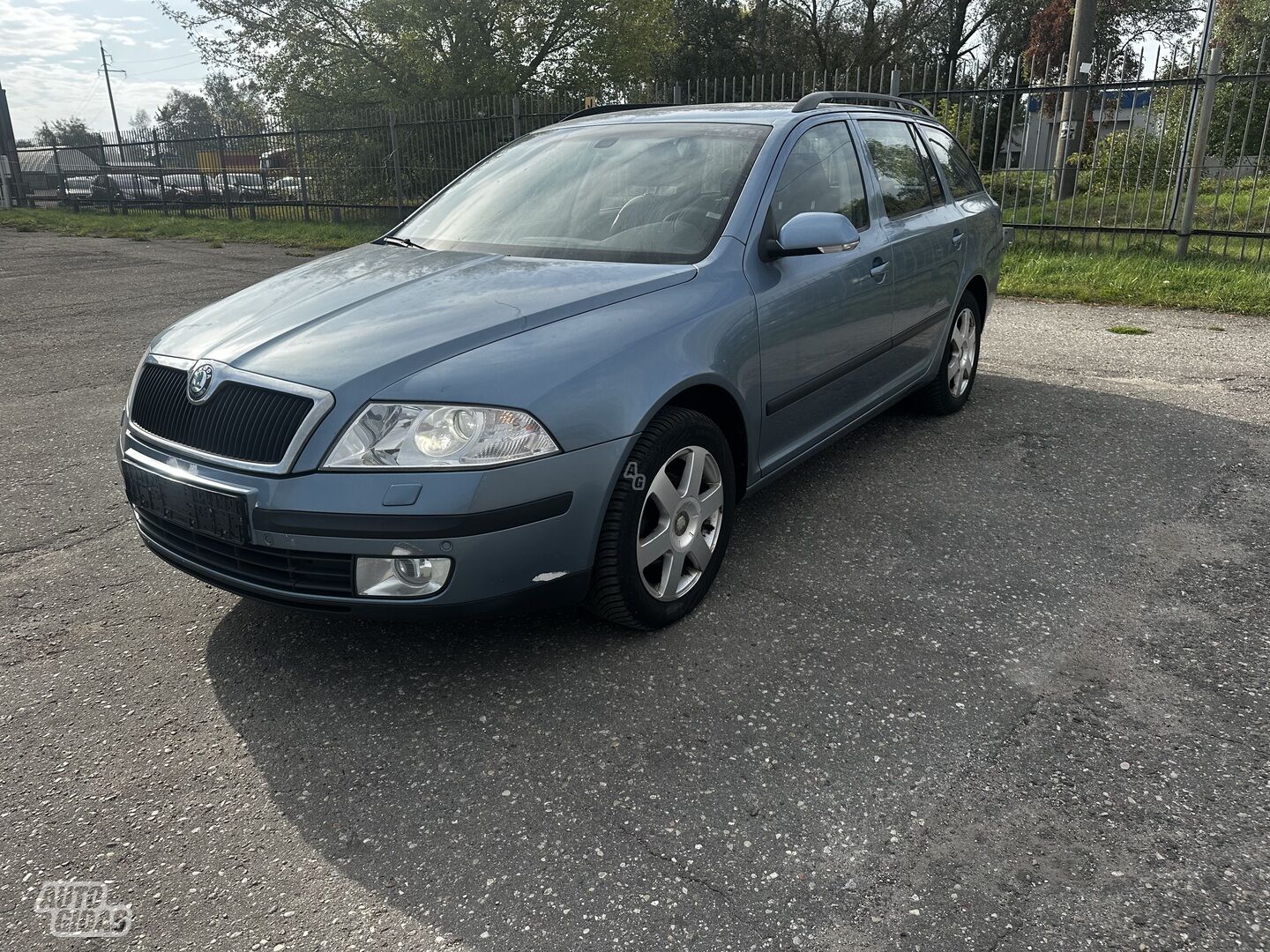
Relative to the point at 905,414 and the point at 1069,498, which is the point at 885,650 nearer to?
the point at 1069,498

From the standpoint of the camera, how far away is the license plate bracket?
8.51ft

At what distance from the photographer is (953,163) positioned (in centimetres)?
550

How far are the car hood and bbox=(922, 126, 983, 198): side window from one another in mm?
2730

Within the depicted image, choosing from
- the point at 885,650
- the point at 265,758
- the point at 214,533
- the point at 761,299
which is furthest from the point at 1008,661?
the point at 214,533

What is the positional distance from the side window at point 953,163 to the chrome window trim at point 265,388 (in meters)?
3.91

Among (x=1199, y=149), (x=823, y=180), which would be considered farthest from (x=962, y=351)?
(x=1199, y=149)

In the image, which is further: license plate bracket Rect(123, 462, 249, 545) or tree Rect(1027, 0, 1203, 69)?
tree Rect(1027, 0, 1203, 69)

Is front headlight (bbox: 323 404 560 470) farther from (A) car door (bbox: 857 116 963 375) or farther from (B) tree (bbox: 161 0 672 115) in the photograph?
(B) tree (bbox: 161 0 672 115)

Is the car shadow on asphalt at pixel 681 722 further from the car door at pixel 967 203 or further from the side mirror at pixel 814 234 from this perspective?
the car door at pixel 967 203

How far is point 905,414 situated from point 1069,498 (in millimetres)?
1431

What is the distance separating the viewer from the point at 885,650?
2.98m

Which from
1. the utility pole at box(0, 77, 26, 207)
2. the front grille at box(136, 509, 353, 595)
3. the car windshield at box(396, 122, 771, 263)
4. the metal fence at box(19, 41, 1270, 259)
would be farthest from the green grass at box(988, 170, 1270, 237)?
the utility pole at box(0, 77, 26, 207)

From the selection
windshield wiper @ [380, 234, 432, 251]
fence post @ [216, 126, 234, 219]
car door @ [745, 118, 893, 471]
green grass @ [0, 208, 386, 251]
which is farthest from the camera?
fence post @ [216, 126, 234, 219]

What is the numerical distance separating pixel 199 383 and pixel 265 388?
0.27 metres
